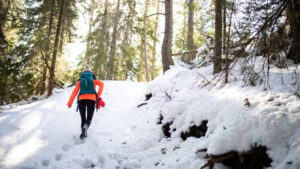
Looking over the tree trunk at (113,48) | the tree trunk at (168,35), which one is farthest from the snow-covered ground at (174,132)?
the tree trunk at (113,48)

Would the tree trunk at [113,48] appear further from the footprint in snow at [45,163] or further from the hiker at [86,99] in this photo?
the footprint in snow at [45,163]

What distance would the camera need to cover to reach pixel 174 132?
4.38 m

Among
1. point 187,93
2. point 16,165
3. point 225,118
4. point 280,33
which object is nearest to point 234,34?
point 280,33

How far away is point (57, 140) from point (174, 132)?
3.01 meters

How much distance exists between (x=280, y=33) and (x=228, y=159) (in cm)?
210

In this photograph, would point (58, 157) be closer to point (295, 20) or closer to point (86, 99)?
point (86, 99)

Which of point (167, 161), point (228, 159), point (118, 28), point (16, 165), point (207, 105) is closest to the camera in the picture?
point (228, 159)

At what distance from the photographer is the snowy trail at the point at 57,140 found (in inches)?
133

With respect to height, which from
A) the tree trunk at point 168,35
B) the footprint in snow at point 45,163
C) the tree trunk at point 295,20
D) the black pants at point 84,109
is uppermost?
the tree trunk at point 168,35

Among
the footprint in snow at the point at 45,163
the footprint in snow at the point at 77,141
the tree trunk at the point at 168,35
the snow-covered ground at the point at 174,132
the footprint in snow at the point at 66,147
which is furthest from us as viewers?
the tree trunk at the point at 168,35

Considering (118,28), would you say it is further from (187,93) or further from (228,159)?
(228,159)

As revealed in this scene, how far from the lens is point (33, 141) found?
394 cm

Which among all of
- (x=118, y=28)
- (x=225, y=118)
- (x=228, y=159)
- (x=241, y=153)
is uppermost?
(x=118, y=28)

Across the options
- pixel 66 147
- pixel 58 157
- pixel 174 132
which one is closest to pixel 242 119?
pixel 174 132
